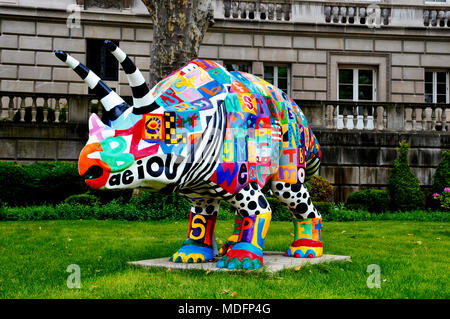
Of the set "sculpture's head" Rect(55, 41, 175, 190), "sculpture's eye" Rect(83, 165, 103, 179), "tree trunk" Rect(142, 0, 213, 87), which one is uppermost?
"tree trunk" Rect(142, 0, 213, 87)

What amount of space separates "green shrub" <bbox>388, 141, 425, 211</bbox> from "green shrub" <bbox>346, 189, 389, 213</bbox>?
331 millimetres

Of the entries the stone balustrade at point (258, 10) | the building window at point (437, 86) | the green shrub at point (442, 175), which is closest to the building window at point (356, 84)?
the building window at point (437, 86)

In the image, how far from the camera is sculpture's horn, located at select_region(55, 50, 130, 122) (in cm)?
466

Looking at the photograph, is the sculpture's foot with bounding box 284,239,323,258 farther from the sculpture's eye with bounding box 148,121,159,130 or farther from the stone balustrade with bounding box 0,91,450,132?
the stone balustrade with bounding box 0,91,450,132

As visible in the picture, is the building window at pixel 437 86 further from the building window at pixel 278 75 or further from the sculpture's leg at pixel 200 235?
the sculpture's leg at pixel 200 235

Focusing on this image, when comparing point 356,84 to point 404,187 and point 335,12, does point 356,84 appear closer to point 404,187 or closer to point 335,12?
point 335,12

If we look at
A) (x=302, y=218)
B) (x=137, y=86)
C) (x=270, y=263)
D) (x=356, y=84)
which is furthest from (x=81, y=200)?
(x=356, y=84)

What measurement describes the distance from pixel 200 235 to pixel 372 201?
30.4 ft

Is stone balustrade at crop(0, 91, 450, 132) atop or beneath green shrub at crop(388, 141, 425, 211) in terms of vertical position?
atop

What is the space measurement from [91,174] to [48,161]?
11114 millimetres

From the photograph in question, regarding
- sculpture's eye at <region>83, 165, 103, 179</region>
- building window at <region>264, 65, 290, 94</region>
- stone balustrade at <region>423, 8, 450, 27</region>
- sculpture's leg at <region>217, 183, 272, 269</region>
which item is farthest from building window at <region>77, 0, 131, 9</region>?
sculpture's eye at <region>83, 165, 103, 179</region>

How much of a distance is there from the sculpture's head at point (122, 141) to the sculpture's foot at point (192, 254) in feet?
4.81

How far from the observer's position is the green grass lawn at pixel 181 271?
485cm

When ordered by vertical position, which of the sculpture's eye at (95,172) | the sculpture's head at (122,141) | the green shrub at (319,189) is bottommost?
the green shrub at (319,189)
